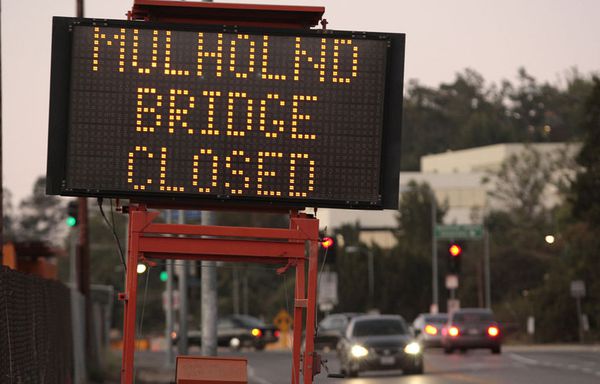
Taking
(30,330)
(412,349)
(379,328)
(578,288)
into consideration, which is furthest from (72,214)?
(578,288)

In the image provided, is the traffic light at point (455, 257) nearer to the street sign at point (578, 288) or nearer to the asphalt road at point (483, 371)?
the asphalt road at point (483, 371)

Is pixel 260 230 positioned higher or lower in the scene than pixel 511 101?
lower

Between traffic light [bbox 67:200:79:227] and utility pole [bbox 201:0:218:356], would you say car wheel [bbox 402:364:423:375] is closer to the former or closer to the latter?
traffic light [bbox 67:200:79:227]

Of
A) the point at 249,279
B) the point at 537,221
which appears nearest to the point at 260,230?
the point at 537,221

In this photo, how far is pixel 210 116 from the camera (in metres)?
13.6

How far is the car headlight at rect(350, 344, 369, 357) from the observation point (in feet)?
121

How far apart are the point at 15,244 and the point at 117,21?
2786cm

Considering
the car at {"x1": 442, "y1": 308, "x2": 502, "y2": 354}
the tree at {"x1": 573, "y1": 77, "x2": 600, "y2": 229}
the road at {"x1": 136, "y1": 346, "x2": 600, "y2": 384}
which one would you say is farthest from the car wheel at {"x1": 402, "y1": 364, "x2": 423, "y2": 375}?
the tree at {"x1": 573, "y1": 77, "x2": 600, "y2": 229}

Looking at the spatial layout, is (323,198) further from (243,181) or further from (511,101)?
(511,101)

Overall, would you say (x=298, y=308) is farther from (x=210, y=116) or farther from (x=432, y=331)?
(x=432, y=331)

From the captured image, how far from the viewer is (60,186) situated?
13.6m

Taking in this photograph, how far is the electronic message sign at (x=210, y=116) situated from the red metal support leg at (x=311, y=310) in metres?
0.52

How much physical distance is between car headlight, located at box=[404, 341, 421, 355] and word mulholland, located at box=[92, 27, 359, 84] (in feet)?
77.0

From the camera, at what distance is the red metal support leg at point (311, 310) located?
13570mm
